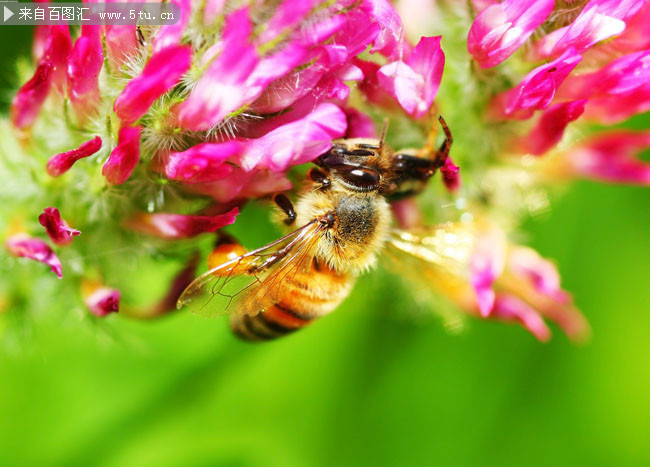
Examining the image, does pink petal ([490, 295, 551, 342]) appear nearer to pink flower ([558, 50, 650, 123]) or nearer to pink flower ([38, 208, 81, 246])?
pink flower ([558, 50, 650, 123])

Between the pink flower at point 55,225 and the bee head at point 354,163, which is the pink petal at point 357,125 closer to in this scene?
the bee head at point 354,163

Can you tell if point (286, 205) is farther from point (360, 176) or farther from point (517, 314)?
point (517, 314)

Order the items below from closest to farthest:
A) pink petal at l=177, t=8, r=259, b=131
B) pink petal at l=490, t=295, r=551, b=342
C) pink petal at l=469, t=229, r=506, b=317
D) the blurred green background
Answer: pink petal at l=177, t=8, r=259, b=131 → pink petal at l=469, t=229, r=506, b=317 → pink petal at l=490, t=295, r=551, b=342 → the blurred green background

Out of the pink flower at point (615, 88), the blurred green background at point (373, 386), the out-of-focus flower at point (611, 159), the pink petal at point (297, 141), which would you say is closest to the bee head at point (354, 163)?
the pink petal at point (297, 141)

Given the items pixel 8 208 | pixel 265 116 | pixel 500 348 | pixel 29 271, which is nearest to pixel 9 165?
pixel 8 208

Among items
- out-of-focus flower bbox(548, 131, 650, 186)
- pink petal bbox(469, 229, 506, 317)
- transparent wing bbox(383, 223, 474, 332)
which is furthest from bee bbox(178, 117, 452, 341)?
out-of-focus flower bbox(548, 131, 650, 186)
